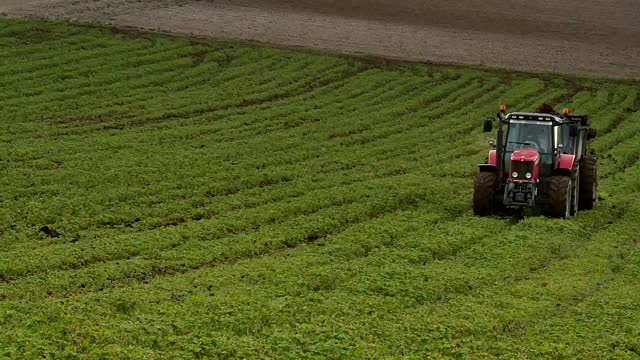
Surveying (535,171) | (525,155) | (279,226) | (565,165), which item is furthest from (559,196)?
(279,226)

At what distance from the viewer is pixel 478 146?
3434cm

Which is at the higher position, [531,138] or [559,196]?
[531,138]

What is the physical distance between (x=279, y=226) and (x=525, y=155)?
18.5ft

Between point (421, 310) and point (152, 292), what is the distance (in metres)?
4.08

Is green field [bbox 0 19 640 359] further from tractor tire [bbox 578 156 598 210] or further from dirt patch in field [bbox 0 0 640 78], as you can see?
dirt patch in field [bbox 0 0 640 78]

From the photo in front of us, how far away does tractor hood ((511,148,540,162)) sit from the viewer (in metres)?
23.8

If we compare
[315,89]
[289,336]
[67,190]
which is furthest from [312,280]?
[315,89]

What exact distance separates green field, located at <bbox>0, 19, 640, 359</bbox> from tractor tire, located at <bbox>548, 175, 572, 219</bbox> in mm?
679

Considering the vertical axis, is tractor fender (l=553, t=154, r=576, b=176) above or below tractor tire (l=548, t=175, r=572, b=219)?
above

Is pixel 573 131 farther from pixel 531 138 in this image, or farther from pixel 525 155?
pixel 525 155

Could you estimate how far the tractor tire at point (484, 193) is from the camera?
78.3 ft

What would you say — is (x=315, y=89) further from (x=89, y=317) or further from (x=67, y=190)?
(x=89, y=317)

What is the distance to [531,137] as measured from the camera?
24734 mm

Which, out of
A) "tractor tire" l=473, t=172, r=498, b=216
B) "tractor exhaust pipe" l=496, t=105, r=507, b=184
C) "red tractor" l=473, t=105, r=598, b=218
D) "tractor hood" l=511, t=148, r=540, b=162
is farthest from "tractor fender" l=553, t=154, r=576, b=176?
"tractor tire" l=473, t=172, r=498, b=216
